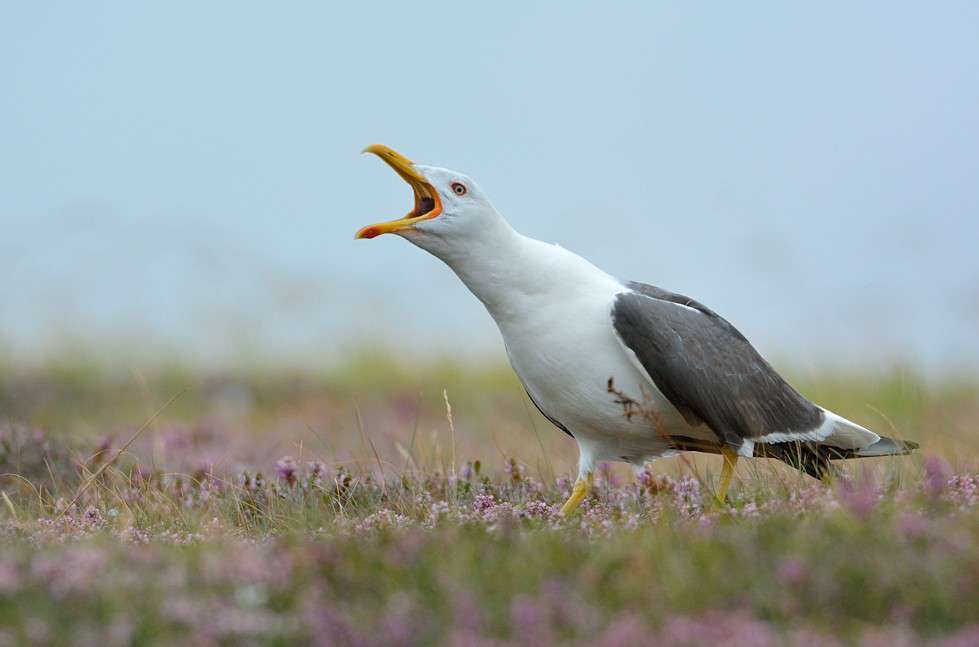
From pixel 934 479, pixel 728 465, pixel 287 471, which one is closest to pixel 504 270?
pixel 728 465

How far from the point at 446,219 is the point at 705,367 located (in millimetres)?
1462

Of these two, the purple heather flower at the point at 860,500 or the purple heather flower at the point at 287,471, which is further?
the purple heather flower at the point at 287,471

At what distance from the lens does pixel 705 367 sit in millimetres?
6344

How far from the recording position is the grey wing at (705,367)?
20.3ft

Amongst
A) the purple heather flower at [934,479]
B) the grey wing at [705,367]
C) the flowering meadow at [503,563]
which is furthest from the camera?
the grey wing at [705,367]

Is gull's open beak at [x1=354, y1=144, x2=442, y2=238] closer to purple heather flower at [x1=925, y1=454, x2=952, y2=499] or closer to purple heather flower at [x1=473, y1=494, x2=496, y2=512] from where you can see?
purple heather flower at [x1=473, y1=494, x2=496, y2=512]

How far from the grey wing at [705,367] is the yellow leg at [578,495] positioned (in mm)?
604

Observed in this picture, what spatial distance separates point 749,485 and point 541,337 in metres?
1.27

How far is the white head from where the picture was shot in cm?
632

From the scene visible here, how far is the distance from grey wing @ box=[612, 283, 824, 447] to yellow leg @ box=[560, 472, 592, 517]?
0.60 m

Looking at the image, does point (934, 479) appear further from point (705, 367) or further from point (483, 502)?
point (483, 502)

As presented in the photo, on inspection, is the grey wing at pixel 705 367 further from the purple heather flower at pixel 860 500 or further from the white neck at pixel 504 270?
the purple heather flower at pixel 860 500

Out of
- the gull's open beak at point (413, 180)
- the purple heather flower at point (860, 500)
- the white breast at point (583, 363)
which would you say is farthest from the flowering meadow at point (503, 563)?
the gull's open beak at point (413, 180)

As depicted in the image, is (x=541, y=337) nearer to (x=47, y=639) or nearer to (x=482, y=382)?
(x=47, y=639)
